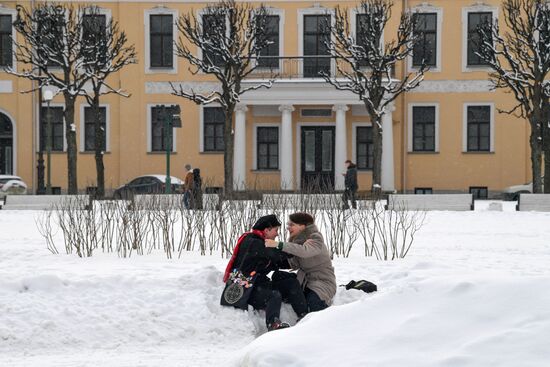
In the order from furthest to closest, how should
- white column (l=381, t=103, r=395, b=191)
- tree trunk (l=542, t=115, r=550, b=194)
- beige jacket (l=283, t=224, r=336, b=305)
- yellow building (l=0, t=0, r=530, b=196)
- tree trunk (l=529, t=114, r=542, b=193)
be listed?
yellow building (l=0, t=0, r=530, b=196)
white column (l=381, t=103, r=395, b=191)
tree trunk (l=542, t=115, r=550, b=194)
tree trunk (l=529, t=114, r=542, b=193)
beige jacket (l=283, t=224, r=336, b=305)

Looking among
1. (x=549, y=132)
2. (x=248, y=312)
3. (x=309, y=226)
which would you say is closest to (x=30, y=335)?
(x=248, y=312)

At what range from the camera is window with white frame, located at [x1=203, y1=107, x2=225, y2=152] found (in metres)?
37.3

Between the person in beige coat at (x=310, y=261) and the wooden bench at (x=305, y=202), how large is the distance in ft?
17.0

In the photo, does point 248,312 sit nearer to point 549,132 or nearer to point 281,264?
point 281,264

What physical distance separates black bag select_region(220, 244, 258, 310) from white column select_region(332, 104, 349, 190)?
25656mm

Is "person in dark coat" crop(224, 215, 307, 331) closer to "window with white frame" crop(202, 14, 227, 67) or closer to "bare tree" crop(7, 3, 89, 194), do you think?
"bare tree" crop(7, 3, 89, 194)

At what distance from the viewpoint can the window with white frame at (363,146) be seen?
36781mm

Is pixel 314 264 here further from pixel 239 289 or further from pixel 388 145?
pixel 388 145

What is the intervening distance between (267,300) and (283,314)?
10.4 inches

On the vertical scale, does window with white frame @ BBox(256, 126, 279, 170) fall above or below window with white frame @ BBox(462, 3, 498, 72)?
below

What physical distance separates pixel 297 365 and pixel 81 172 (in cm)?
3327

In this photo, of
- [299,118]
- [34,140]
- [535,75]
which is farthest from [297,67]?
[34,140]

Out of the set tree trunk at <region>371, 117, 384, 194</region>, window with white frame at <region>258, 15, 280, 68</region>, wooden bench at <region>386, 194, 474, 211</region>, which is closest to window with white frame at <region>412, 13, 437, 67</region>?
window with white frame at <region>258, 15, 280, 68</region>

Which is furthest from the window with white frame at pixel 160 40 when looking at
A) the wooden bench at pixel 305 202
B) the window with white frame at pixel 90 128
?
the wooden bench at pixel 305 202
